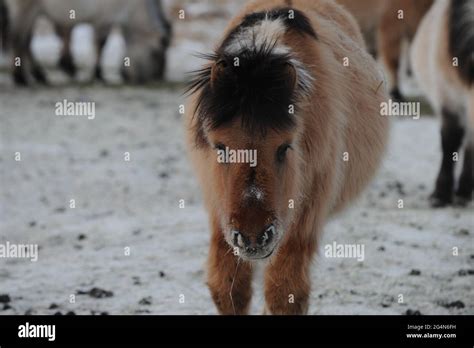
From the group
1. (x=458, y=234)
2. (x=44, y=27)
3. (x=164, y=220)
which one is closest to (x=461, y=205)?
(x=458, y=234)

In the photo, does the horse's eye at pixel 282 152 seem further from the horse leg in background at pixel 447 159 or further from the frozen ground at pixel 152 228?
the horse leg in background at pixel 447 159

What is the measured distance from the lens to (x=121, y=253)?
5477 millimetres

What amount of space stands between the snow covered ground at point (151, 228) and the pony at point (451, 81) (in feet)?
1.04

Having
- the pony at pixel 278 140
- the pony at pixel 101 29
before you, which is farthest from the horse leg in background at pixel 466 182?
the pony at pixel 101 29

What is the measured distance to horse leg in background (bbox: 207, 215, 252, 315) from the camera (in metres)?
3.84

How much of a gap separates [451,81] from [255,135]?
332 centimetres

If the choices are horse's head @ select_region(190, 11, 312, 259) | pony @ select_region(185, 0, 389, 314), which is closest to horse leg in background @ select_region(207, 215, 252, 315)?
pony @ select_region(185, 0, 389, 314)

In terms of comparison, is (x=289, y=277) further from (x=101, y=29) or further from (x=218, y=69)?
(x=101, y=29)

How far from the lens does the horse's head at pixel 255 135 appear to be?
3270 mm

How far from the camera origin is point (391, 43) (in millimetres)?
10297

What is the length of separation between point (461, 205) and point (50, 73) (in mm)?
8126

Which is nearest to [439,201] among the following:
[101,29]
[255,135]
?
[255,135]

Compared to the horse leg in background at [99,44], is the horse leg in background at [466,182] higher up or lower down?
lower down

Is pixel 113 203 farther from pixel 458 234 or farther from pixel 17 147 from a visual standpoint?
pixel 458 234
